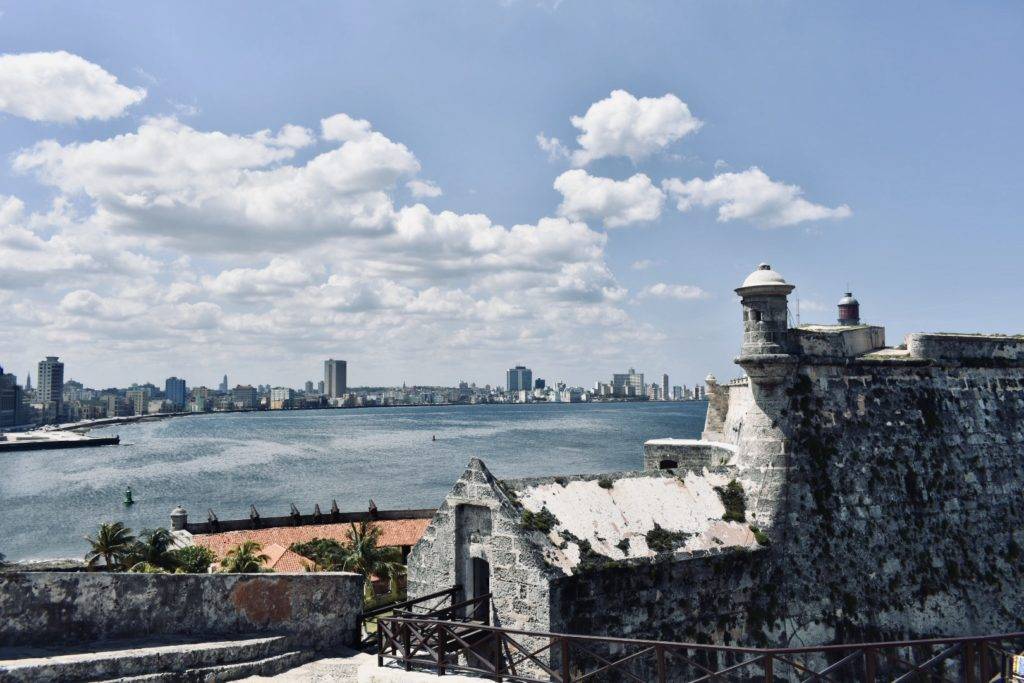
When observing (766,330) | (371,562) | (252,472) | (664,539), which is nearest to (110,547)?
(371,562)

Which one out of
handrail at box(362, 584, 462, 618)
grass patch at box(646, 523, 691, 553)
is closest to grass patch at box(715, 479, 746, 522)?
grass patch at box(646, 523, 691, 553)

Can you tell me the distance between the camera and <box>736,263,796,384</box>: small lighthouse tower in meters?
16.5

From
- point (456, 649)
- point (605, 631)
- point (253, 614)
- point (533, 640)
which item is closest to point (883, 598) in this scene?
point (605, 631)

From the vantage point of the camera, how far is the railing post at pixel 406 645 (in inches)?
427

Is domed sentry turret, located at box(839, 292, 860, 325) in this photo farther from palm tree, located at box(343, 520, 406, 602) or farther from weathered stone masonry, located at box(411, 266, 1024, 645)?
palm tree, located at box(343, 520, 406, 602)

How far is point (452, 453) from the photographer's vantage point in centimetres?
13462

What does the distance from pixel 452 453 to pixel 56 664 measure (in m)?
127

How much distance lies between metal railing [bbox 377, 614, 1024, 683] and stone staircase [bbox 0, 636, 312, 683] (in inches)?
69.5

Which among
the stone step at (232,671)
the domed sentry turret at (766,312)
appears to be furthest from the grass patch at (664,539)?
the stone step at (232,671)

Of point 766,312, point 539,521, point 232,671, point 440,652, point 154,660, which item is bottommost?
point 440,652

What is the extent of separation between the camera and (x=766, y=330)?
16.7 metres

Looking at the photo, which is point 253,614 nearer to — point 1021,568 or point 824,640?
point 824,640

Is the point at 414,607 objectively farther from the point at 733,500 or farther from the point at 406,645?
the point at 733,500

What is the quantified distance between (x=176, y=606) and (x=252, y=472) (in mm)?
110187
